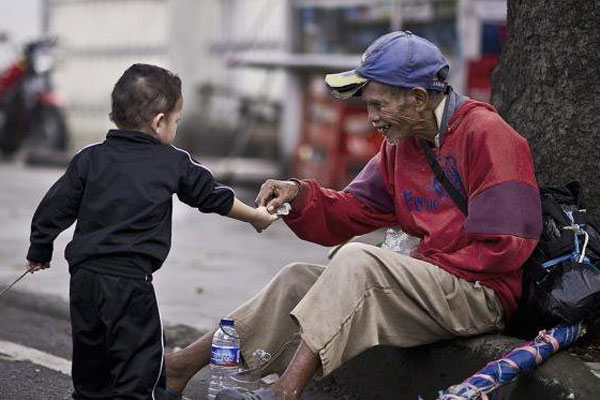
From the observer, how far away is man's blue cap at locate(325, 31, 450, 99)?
3740 mm

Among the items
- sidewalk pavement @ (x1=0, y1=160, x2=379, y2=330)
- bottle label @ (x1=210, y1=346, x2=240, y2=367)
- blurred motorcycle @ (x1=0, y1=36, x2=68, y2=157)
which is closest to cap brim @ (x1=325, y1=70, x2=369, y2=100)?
bottle label @ (x1=210, y1=346, x2=240, y2=367)

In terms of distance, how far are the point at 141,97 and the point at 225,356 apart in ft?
3.01

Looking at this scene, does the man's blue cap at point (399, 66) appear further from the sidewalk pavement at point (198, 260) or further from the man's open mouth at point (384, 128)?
the sidewalk pavement at point (198, 260)

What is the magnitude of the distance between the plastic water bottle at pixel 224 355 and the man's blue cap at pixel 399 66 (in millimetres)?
892

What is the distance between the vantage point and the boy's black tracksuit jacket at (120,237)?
131 inches

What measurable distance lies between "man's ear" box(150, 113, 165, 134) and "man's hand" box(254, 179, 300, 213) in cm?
61

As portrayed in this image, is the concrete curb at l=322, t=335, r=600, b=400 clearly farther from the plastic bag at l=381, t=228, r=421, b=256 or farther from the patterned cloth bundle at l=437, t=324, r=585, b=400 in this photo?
the plastic bag at l=381, t=228, r=421, b=256

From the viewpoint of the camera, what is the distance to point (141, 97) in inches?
133

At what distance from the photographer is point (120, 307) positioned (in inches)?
131

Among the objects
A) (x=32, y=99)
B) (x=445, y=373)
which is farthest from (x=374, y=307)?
(x=32, y=99)

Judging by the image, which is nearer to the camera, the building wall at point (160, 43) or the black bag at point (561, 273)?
the black bag at point (561, 273)

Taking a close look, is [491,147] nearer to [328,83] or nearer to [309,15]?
[328,83]

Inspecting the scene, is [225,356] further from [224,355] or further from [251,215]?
[251,215]

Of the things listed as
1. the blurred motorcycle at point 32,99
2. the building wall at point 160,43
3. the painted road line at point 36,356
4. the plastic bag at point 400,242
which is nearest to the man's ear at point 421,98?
the plastic bag at point 400,242
